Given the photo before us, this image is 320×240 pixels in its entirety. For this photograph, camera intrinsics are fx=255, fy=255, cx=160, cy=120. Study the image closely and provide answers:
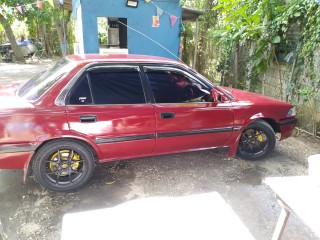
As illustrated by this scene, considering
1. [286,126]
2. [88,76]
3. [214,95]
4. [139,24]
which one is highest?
[139,24]

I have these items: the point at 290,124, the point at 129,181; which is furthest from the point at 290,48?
the point at 129,181

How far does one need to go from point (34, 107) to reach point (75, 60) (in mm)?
733

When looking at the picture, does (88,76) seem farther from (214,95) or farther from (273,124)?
(273,124)

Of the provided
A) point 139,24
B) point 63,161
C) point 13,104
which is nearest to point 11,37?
point 139,24

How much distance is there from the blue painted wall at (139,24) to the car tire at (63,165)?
196 inches

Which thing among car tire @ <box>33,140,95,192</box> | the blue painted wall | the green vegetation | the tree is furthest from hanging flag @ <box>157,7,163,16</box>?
the tree

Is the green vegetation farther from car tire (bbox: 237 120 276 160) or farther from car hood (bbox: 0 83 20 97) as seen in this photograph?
car hood (bbox: 0 83 20 97)

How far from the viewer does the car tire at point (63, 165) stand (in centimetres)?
280

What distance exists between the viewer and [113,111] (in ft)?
9.50

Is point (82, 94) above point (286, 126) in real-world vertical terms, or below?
above

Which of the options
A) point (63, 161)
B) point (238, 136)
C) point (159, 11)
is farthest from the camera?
point (159, 11)

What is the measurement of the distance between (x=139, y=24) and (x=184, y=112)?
5069mm

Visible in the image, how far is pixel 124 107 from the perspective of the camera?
9.72 ft

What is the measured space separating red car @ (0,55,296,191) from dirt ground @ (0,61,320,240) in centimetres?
27
